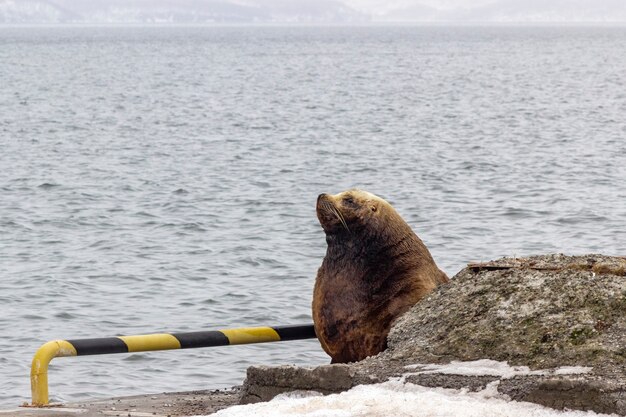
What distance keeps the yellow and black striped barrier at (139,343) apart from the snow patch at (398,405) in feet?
5.01

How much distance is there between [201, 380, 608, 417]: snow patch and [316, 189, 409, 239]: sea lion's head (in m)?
2.32

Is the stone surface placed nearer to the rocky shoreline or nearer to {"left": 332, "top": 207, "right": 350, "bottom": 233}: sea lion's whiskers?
the rocky shoreline

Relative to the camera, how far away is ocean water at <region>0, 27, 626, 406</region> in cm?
1522

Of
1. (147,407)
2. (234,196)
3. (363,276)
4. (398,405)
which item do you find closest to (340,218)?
(363,276)

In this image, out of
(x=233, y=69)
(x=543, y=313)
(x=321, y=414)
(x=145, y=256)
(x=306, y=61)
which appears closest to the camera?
(x=321, y=414)

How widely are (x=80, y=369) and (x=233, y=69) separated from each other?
81351 millimetres

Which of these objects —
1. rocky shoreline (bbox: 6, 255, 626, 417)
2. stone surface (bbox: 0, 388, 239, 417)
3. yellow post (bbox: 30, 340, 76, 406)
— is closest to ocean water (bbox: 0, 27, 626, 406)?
stone surface (bbox: 0, 388, 239, 417)

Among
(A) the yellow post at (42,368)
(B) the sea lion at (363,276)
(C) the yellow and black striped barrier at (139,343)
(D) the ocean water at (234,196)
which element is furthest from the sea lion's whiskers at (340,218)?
(D) the ocean water at (234,196)

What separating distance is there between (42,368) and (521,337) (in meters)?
2.79

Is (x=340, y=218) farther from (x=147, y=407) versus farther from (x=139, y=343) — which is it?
(x=147, y=407)

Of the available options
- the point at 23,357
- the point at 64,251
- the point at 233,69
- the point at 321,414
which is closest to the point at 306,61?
the point at 233,69

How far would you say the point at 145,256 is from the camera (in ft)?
65.5

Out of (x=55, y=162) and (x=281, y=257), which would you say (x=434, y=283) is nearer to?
(x=281, y=257)

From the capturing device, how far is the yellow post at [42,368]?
26.0ft
